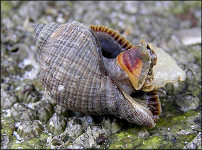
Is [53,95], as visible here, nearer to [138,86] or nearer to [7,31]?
[138,86]

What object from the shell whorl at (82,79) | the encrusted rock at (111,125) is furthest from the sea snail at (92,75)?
the encrusted rock at (111,125)

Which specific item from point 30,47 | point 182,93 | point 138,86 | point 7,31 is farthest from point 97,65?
point 7,31

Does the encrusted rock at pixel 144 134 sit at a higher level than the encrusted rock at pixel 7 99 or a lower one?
lower

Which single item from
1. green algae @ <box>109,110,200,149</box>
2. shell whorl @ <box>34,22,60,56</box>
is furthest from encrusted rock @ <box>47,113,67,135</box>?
shell whorl @ <box>34,22,60,56</box>

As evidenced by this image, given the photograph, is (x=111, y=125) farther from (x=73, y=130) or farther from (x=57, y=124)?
(x=57, y=124)

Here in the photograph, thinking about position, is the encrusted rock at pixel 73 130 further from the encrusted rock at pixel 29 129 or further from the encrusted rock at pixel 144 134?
the encrusted rock at pixel 144 134

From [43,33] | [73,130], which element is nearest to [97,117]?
[73,130]
